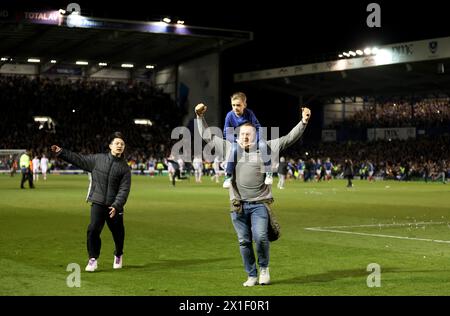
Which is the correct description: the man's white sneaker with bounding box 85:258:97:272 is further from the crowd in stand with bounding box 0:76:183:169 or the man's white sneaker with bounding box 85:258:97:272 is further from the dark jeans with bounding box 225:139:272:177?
the crowd in stand with bounding box 0:76:183:169

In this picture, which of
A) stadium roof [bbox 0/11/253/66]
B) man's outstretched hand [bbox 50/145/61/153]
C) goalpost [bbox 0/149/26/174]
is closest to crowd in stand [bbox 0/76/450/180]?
goalpost [bbox 0/149/26/174]

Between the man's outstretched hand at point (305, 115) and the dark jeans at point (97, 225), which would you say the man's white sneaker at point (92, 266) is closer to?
the dark jeans at point (97, 225)

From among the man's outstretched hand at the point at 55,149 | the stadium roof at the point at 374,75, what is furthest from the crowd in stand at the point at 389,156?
the man's outstretched hand at the point at 55,149

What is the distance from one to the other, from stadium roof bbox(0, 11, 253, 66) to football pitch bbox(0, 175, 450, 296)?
132 ft

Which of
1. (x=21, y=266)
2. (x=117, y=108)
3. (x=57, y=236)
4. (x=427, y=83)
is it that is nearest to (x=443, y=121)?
(x=427, y=83)

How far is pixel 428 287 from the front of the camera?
34.6 feet

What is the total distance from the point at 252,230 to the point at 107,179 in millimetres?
3014

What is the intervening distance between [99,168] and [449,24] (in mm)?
53003

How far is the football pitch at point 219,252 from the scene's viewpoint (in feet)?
34.9

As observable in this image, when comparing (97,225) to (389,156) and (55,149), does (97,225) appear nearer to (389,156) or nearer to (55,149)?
(55,149)

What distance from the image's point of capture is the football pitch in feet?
34.9

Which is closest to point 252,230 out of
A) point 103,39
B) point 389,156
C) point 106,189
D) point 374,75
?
point 106,189

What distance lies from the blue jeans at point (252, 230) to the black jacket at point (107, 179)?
2.54 meters

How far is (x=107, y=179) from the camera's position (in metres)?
12.4
